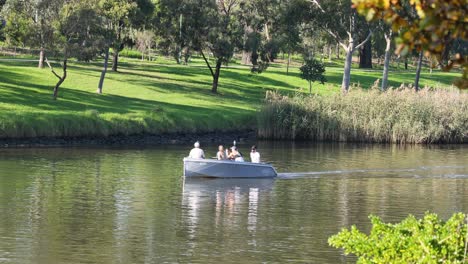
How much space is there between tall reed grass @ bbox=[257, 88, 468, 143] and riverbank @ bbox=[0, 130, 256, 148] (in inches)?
79.4

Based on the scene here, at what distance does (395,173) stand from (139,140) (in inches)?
735

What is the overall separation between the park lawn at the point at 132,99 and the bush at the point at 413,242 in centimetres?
4113

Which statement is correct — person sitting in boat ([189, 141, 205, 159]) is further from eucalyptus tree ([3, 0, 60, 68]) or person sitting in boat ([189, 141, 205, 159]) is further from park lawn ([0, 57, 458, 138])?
eucalyptus tree ([3, 0, 60, 68])

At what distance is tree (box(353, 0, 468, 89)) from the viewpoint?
794cm

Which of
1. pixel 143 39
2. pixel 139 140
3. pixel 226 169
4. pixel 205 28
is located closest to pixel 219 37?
pixel 205 28

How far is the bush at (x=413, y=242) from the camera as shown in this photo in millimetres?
12375

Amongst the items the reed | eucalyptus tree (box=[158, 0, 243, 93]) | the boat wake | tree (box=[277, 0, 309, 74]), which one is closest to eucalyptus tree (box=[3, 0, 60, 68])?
the reed

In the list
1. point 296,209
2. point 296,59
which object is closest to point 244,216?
point 296,209

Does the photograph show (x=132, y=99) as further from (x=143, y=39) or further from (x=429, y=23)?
(x=429, y=23)

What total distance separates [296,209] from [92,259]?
36.7 feet

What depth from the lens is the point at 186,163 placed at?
40.4m

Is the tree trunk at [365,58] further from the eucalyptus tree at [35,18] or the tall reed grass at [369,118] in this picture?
the eucalyptus tree at [35,18]

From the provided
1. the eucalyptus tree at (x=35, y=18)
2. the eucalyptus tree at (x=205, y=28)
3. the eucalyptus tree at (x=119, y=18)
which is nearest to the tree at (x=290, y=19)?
the eucalyptus tree at (x=205, y=28)

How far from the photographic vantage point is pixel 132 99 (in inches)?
2643
